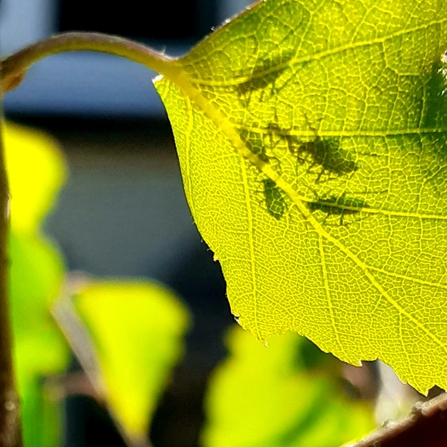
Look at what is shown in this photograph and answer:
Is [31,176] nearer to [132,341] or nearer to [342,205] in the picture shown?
[132,341]

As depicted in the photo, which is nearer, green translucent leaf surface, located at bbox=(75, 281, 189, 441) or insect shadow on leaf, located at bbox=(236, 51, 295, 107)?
insect shadow on leaf, located at bbox=(236, 51, 295, 107)

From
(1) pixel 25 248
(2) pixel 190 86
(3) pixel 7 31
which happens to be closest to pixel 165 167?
(3) pixel 7 31

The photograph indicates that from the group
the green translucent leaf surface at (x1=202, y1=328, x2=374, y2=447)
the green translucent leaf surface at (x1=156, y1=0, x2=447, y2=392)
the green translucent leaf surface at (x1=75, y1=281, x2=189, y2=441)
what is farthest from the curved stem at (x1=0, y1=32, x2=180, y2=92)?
the green translucent leaf surface at (x1=75, y1=281, x2=189, y2=441)

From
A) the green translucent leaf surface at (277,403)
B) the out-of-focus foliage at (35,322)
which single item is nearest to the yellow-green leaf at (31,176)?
the out-of-focus foliage at (35,322)

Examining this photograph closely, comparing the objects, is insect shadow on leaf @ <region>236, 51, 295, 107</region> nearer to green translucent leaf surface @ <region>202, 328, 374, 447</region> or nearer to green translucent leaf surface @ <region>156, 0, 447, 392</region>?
green translucent leaf surface @ <region>156, 0, 447, 392</region>

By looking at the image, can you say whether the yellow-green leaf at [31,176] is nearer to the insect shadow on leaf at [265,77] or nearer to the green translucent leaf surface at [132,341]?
the green translucent leaf surface at [132,341]

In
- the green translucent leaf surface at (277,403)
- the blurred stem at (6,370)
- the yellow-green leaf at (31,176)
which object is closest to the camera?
the blurred stem at (6,370)
